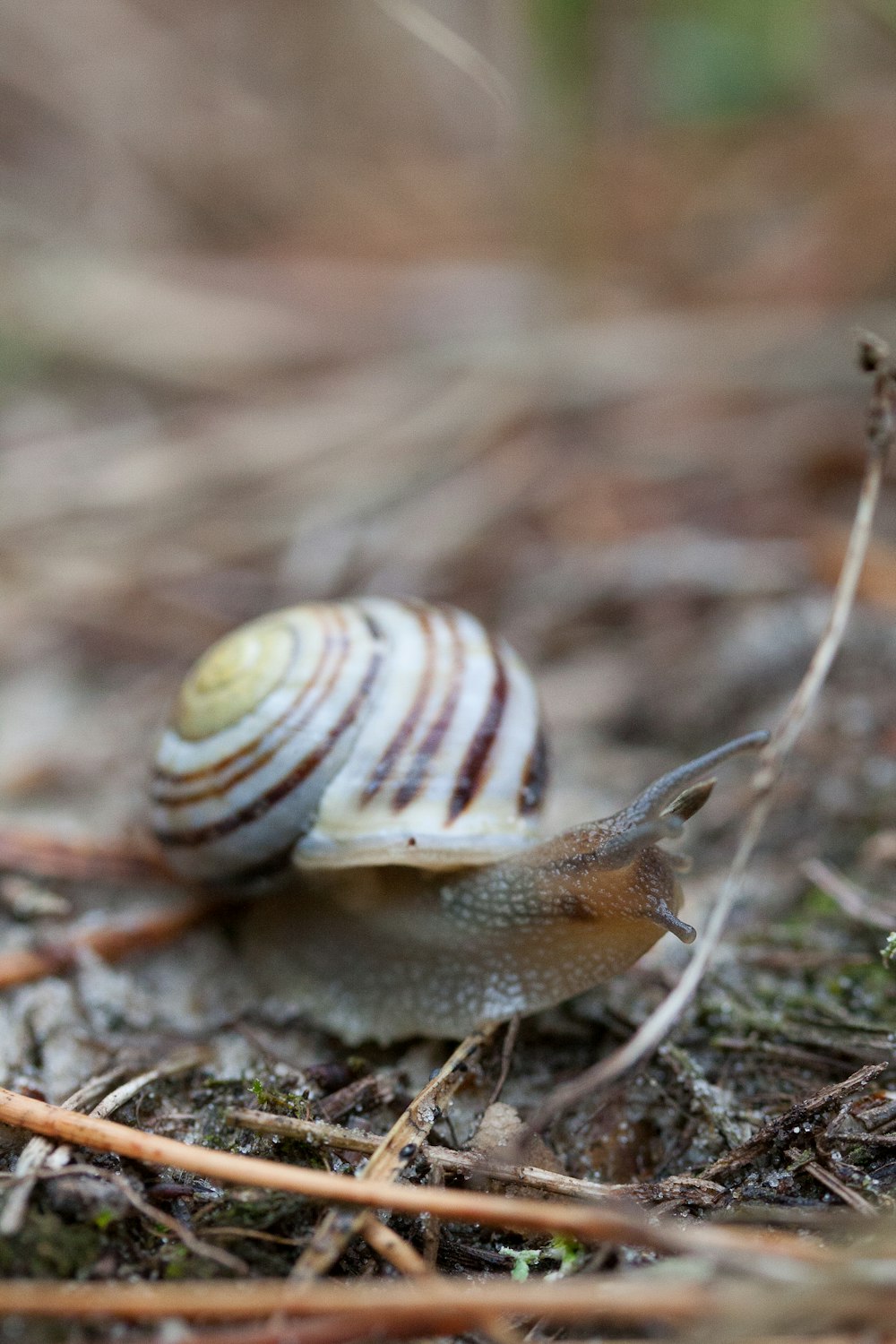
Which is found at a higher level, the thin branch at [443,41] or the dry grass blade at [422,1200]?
the thin branch at [443,41]

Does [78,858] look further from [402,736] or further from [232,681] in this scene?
[402,736]

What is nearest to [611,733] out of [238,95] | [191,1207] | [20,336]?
[191,1207]

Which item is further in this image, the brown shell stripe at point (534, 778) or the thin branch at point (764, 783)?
the brown shell stripe at point (534, 778)

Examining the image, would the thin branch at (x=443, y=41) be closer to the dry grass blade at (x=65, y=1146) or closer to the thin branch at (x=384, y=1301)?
the dry grass blade at (x=65, y=1146)

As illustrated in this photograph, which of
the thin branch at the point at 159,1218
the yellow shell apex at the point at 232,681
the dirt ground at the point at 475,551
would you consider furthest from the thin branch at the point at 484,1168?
the yellow shell apex at the point at 232,681

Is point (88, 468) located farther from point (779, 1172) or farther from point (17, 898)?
point (779, 1172)

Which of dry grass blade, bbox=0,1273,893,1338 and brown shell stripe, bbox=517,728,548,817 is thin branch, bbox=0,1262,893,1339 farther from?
brown shell stripe, bbox=517,728,548,817

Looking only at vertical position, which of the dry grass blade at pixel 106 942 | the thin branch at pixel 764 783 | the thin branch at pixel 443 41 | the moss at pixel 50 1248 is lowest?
the dry grass blade at pixel 106 942
